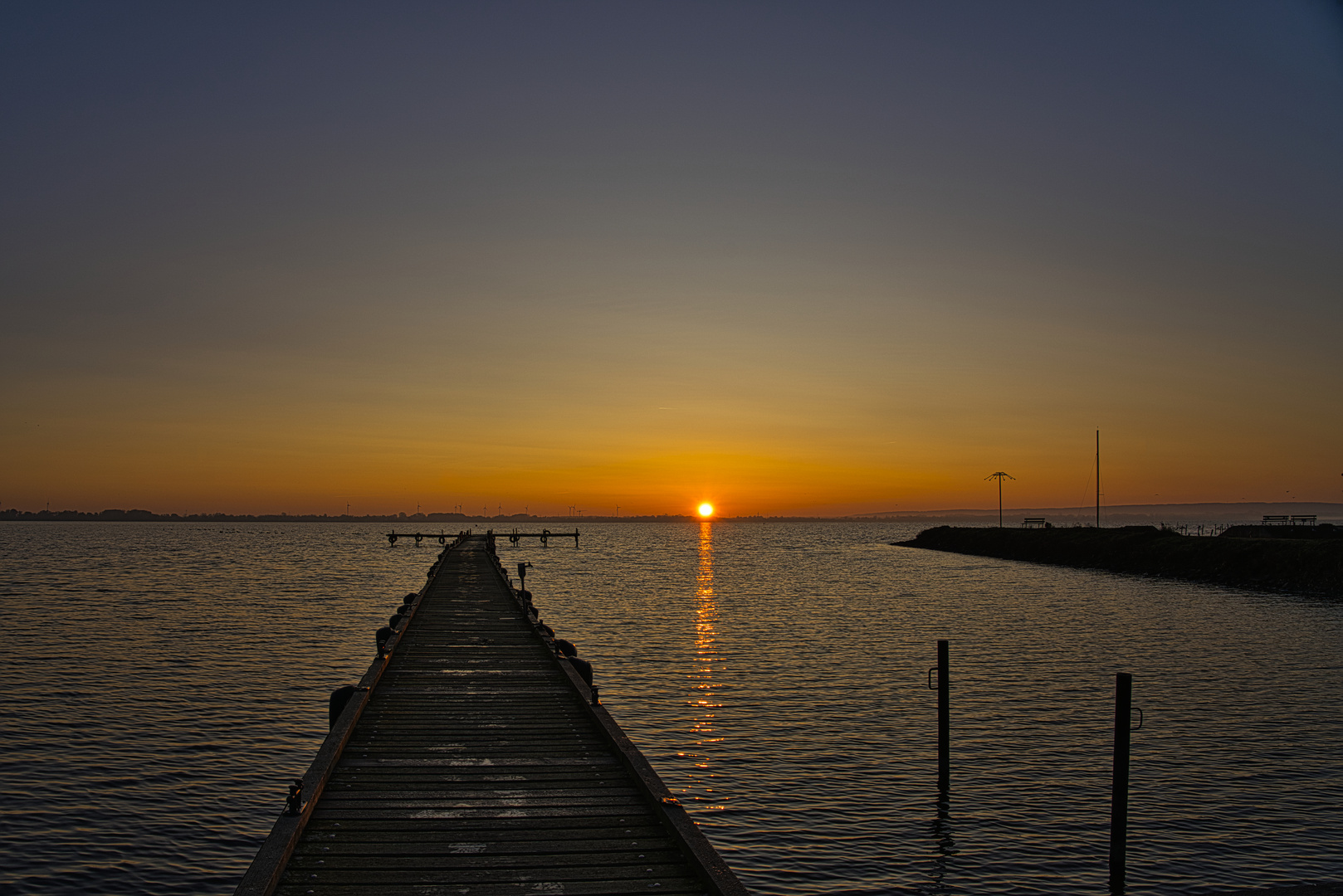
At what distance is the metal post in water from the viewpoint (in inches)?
457

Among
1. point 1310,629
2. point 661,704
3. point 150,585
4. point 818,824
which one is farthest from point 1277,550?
point 150,585

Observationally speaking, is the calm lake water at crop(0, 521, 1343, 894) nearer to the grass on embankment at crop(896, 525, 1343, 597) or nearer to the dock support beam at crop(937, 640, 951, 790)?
the dock support beam at crop(937, 640, 951, 790)

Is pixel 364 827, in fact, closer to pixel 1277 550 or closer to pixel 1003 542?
pixel 1277 550

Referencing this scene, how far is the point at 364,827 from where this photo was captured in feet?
28.6

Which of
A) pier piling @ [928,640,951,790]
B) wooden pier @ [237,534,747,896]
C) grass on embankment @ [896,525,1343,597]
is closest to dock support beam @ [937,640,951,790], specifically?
pier piling @ [928,640,951,790]

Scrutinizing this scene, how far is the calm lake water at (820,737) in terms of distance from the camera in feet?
39.2

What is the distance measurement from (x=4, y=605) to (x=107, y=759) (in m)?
34.0

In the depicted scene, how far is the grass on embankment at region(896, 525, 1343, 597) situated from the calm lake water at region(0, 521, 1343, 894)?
16232mm

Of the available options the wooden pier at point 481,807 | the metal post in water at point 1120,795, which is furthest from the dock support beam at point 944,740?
the wooden pier at point 481,807

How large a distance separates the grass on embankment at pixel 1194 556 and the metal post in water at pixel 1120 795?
46929 millimetres

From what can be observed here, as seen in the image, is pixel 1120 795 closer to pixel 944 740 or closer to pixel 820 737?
pixel 944 740

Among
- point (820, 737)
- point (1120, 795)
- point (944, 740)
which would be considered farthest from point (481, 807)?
point (820, 737)

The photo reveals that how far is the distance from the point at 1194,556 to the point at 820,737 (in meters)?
59.0

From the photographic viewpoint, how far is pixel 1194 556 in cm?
6606
